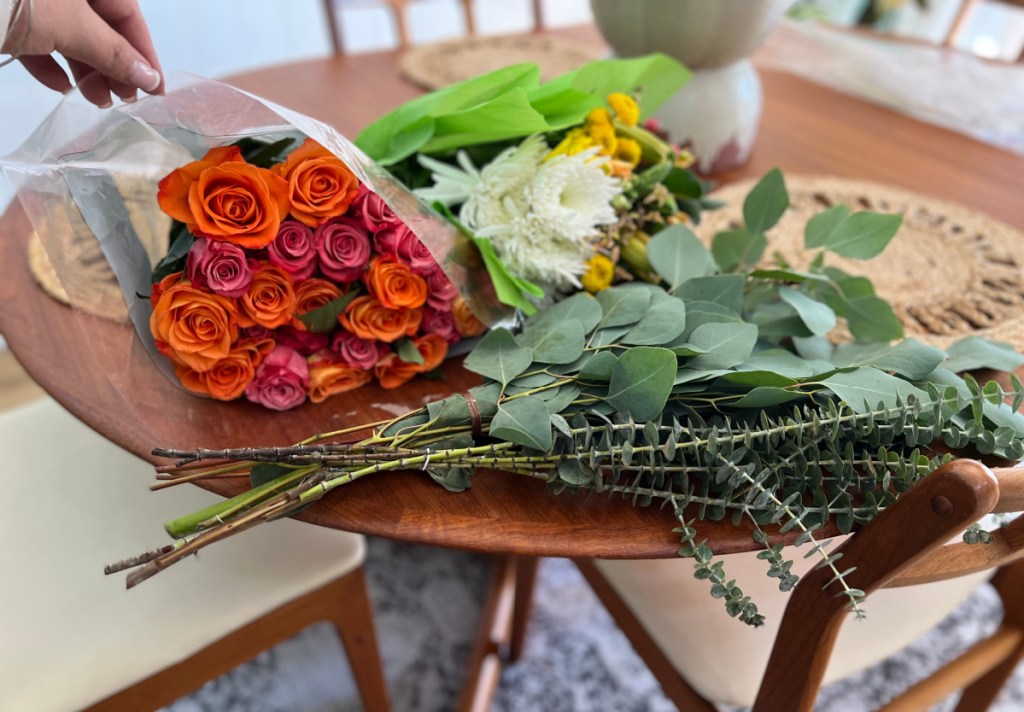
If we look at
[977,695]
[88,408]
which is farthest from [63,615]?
[977,695]

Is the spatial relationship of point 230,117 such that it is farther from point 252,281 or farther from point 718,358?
point 718,358

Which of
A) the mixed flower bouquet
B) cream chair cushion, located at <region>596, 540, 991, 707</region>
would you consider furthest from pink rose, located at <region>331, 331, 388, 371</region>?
cream chair cushion, located at <region>596, 540, 991, 707</region>

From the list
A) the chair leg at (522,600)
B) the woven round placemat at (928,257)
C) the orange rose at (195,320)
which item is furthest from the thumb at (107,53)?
the chair leg at (522,600)

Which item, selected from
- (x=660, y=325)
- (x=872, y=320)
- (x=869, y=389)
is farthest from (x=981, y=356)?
(x=660, y=325)

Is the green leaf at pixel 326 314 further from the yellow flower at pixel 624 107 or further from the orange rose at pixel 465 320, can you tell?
the yellow flower at pixel 624 107

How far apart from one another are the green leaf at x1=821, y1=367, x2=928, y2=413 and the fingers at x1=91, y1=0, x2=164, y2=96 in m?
0.63

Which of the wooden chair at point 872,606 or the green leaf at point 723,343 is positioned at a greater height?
the green leaf at point 723,343

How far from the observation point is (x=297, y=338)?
609 mm

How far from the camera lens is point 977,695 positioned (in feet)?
3.43

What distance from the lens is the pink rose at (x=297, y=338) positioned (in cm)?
61

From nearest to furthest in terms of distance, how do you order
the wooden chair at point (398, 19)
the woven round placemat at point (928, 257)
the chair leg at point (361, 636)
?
the woven round placemat at point (928, 257), the chair leg at point (361, 636), the wooden chair at point (398, 19)

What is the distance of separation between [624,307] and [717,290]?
10 cm

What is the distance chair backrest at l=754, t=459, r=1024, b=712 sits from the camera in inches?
16.5

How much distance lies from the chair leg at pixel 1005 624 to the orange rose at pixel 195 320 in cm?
98
